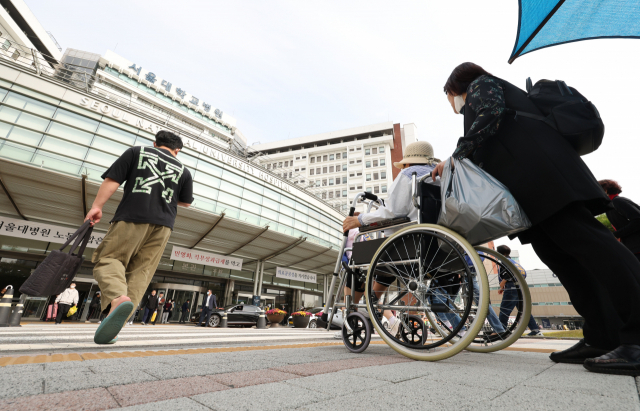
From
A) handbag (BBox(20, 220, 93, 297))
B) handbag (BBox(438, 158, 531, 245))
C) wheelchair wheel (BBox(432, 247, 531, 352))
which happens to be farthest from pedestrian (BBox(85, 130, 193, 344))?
wheelchair wheel (BBox(432, 247, 531, 352))

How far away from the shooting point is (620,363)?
1.33m

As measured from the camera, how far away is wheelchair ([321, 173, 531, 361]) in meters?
1.77

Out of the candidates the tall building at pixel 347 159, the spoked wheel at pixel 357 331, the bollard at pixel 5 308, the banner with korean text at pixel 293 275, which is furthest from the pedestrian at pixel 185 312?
the tall building at pixel 347 159

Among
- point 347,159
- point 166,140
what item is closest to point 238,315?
point 166,140

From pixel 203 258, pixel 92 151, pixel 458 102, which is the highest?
pixel 92 151

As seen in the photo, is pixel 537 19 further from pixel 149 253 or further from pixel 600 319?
pixel 149 253

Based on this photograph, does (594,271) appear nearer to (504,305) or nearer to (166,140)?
(504,305)

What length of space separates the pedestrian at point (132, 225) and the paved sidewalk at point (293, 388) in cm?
105

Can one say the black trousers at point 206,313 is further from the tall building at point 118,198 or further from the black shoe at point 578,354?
the black shoe at point 578,354

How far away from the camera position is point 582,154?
1.88m

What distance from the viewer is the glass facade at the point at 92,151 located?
42.3ft

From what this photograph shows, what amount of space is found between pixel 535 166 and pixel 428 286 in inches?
39.1

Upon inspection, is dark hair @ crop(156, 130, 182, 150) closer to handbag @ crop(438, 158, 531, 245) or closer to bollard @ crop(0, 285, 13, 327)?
handbag @ crop(438, 158, 531, 245)

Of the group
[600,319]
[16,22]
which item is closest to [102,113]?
[600,319]
